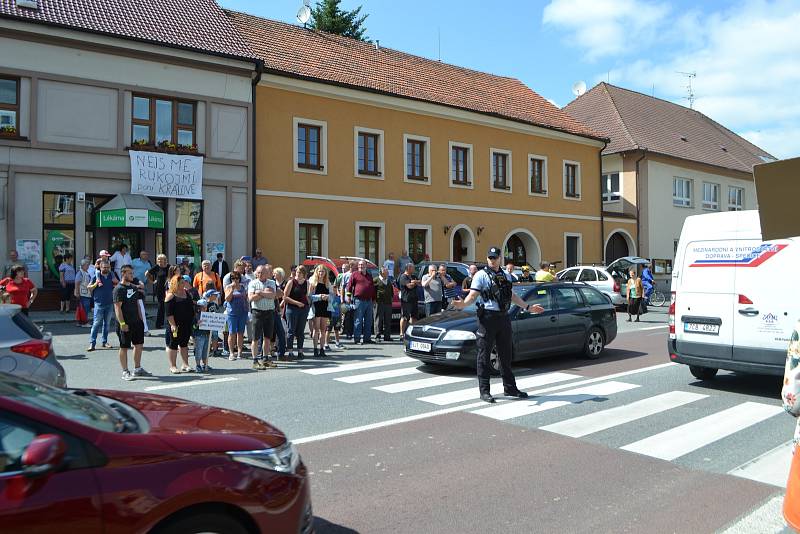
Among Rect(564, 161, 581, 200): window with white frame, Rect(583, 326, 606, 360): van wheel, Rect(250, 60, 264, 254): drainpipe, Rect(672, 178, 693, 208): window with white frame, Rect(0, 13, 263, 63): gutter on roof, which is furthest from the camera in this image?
Rect(672, 178, 693, 208): window with white frame

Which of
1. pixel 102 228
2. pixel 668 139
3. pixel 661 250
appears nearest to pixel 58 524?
pixel 102 228

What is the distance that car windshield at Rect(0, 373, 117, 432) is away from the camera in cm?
308

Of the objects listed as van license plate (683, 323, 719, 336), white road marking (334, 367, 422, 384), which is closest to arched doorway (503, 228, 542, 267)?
white road marking (334, 367, 422, 384)

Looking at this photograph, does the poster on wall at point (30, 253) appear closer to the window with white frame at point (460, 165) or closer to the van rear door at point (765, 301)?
the window with white frame at point (460, 165)

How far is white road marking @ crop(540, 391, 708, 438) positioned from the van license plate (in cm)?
84

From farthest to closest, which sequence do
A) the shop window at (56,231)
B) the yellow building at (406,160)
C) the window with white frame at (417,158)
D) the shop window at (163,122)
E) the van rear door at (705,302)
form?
the window with white frame at (417,158) < the yellow building at (406,160) < the shop window at (163,122) < the shop window at (56,231) < the van rear door at (705,302)

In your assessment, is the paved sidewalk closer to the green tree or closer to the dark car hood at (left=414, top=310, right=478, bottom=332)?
the dark car hood at (left=414, top=310, right=478, bottom=332)

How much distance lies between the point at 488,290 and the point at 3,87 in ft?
50.7

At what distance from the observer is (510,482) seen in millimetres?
5316

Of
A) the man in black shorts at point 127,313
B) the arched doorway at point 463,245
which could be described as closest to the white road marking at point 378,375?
the man in black shorts at point 127,313

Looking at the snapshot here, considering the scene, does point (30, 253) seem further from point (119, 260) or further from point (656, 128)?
point (656, 128)

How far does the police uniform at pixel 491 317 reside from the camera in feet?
26.9

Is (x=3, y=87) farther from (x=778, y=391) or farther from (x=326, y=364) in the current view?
(x=778, y=391)

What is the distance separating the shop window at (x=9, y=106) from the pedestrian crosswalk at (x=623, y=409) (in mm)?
11985
